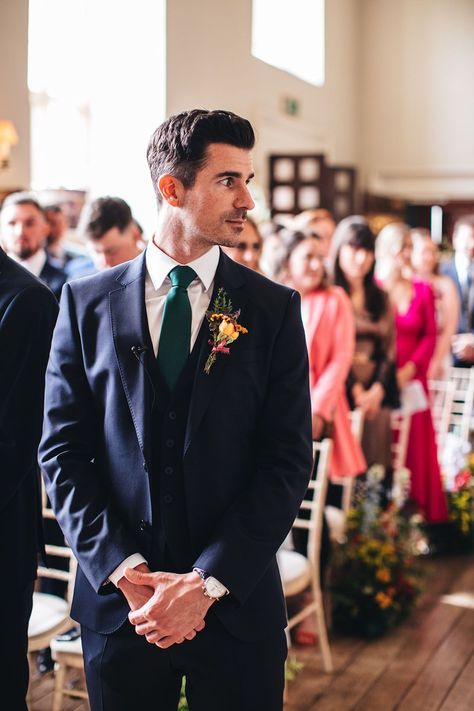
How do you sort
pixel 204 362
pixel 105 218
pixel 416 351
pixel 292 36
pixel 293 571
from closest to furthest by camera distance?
pixel 204 362, pixel 293 571, pixel 105 218, pixel 416 351, pixel 292 36

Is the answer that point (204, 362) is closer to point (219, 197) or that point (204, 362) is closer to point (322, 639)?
point (219, 197)

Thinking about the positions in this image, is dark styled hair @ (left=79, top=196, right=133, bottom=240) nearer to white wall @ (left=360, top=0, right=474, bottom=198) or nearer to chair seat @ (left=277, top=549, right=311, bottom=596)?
chair seat @ (left=277, top=549, right=311, bottom=596)

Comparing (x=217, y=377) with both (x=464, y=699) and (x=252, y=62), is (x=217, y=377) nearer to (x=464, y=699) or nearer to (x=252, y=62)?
(x=464, y=699)

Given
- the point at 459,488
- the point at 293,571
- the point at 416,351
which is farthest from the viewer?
the point at 459,488

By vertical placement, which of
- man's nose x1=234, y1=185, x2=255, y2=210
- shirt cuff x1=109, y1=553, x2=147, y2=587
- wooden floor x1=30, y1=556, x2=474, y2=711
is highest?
man's nose x1=234, y1=185, x2=255, y2=210

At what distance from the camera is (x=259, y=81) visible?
10.4 meters

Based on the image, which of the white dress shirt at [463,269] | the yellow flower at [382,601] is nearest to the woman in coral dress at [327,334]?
the yellow flower at [382,601]

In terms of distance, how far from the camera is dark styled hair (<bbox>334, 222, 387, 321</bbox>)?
16.0 feet

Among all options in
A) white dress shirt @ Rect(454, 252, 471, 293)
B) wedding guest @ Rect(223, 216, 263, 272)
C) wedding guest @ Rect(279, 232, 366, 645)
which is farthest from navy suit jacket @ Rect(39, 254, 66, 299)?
white dress shirt @ Rect(454, 252, 471, 293)

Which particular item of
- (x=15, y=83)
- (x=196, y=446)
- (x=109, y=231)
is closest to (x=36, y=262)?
(x=109, y=231)

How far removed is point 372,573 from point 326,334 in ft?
3.53

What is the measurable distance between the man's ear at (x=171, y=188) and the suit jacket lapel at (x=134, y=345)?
0.17 metres

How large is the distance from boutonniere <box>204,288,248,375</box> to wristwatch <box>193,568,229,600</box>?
1.28 feet

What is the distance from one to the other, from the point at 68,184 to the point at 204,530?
23.8ft
